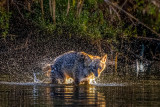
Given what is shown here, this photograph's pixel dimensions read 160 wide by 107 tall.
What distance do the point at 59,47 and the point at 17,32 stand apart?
73.0 inches

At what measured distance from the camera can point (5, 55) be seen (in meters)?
18.9

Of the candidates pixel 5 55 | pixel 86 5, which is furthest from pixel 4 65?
pixel 86 5

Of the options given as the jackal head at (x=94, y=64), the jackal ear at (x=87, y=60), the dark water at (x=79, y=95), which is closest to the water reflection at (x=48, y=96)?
the dark water at (x=79, y=95)

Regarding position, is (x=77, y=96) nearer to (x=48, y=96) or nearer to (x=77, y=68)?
(x=48, y=96)

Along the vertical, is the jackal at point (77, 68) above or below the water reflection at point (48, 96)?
above

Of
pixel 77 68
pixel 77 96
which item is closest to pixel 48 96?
pixel 77 96

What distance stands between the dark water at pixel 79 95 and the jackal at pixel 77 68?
0.67 m

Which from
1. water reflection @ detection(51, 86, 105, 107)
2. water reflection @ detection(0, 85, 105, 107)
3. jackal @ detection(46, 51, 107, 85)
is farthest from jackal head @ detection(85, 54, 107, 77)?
water reflection @ detection(51, 86, 105, 107)

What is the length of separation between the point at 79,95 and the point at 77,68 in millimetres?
3020

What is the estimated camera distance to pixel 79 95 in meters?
9.76

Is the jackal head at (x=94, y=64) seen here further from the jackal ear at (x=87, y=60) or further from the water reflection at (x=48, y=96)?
the water reflection at (x=48, y=96)

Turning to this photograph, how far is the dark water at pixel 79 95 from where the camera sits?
28.1 feet

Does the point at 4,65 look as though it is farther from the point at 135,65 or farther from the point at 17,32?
the point at 135,65

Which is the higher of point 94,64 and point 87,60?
point 87,60
